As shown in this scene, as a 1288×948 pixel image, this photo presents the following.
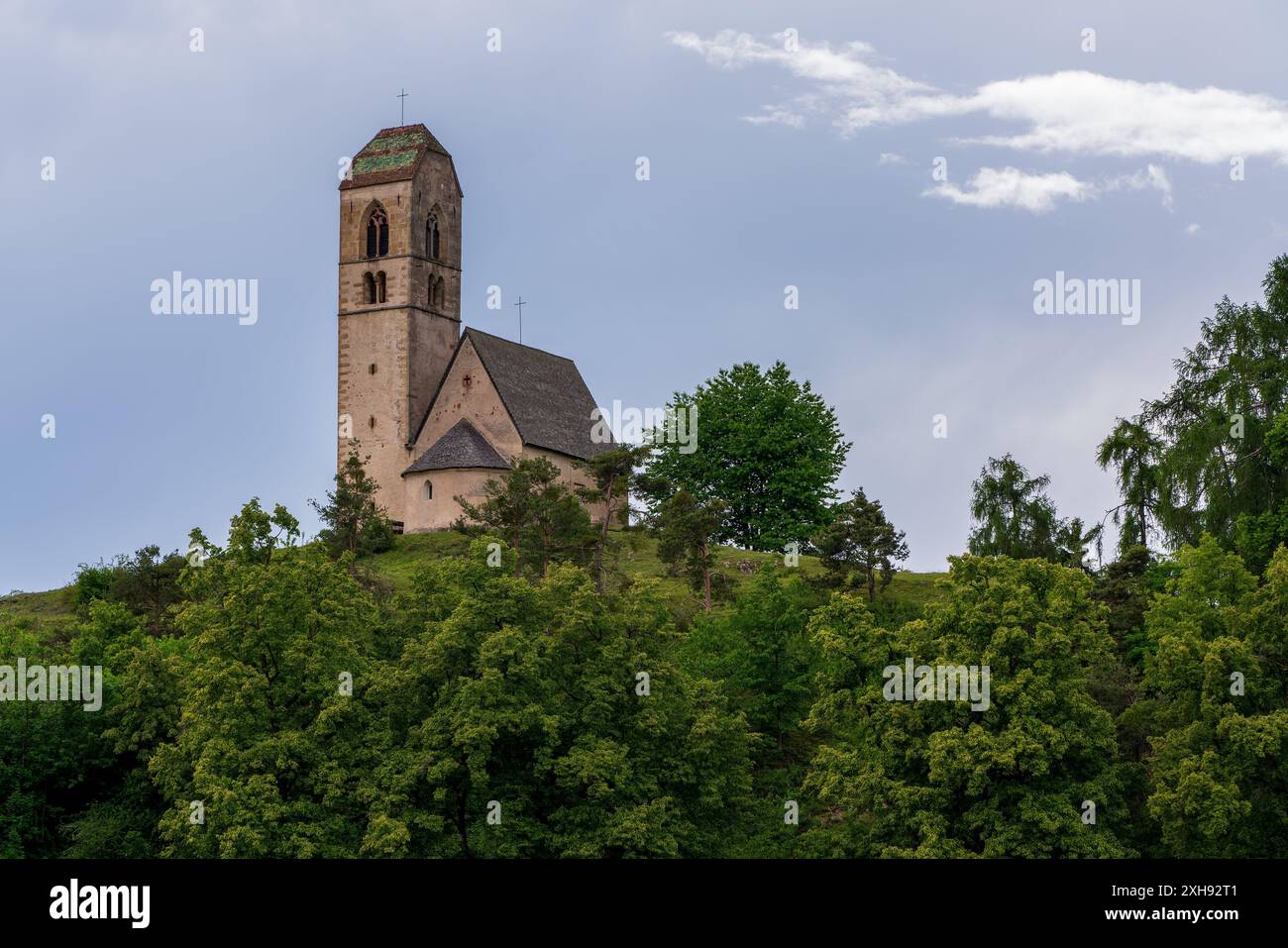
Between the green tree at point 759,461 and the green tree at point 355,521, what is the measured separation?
16.8 meters

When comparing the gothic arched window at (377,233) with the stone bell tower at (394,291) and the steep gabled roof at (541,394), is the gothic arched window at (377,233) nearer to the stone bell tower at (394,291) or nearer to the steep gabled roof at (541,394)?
the stone bell tower at (394,291)

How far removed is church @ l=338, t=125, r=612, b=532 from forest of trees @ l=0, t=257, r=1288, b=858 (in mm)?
29846

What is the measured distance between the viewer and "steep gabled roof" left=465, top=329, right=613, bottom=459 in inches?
3740

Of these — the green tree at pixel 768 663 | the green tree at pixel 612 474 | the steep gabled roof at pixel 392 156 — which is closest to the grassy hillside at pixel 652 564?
the green tree at pixel 612 474

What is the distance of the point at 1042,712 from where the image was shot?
5050cm

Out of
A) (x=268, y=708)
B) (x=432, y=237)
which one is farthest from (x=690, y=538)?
(x=432, y=237)

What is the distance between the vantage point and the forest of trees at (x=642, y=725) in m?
49.4

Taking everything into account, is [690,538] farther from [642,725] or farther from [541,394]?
[541,394]

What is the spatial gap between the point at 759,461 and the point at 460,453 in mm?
16379

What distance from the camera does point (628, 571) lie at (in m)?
82.6

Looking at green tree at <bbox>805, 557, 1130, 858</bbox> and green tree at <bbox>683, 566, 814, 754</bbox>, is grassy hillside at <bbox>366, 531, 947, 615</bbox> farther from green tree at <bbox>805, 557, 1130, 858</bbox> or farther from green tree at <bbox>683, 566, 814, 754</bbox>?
green tree at <bbox>805, 557, 1130, 858</bbox>
